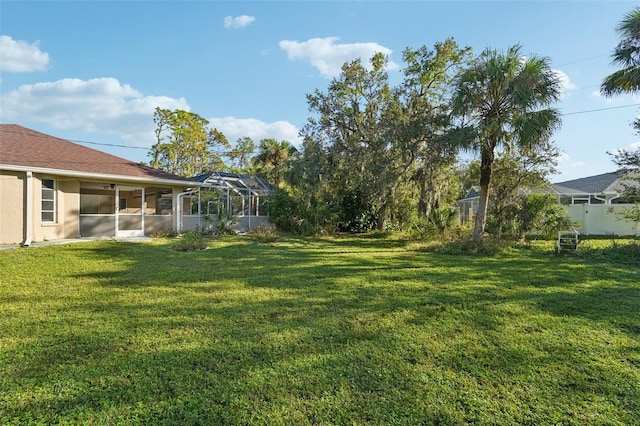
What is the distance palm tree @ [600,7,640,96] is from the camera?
10172 millimetres

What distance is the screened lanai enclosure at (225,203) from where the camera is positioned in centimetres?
1562

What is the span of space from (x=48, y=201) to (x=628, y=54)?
19763mm

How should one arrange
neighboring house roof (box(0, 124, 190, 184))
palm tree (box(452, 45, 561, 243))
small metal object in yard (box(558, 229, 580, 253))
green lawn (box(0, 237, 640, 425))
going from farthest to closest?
1. neighboring house roof (box(0, 124, 190, 184))
2. small metal object in yard (box(558, 229, 580, 253))
3. palm tree (box(452, 45, 561, 243))
4. green lawn (box(0, 237, 640, 425))

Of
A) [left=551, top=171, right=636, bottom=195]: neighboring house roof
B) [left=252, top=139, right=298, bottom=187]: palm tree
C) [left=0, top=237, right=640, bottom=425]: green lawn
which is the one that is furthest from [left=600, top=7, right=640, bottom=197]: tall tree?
[left=252, top=139, right=298, bottom=187]: palm tree

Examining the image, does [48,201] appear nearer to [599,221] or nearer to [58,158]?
[58,158]

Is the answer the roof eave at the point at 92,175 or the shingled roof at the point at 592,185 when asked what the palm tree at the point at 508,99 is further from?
the shingled roof at the point at 592,185

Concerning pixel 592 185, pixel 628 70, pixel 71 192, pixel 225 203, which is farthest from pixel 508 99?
pixel 592 185

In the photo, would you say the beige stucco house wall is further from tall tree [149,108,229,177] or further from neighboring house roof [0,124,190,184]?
tall tree [149,108,229,177]

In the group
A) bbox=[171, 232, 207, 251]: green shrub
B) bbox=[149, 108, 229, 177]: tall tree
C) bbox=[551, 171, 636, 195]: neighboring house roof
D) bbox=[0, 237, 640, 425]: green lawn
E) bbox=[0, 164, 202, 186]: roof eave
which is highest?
bbox=[149, 108, 229, 177]: tall tree

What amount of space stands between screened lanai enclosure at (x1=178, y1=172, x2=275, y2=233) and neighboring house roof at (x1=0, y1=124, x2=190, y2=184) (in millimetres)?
2149

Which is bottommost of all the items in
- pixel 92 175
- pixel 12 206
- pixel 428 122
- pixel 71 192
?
pixel 12 206

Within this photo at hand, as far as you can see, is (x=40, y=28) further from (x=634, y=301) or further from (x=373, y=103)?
(x=634, y=301)

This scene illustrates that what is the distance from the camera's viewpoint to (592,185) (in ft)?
69.2

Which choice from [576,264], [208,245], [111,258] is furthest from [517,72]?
[111,258]
